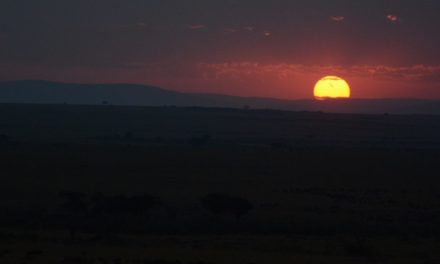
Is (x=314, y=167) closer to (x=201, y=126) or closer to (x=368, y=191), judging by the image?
(x=368, y=191)

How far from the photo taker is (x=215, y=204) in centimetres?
3809

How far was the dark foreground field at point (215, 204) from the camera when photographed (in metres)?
28.5

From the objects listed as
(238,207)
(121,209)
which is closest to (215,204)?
(238,207)

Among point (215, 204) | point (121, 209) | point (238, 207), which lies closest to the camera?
point (121, 209)

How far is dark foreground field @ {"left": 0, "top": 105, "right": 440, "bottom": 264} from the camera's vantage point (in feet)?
93.5

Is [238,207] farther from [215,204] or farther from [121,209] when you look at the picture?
[121,209]

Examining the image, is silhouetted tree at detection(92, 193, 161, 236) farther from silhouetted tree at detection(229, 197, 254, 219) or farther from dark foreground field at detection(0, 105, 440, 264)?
silhouetted tree at detection(229, 197, 254, 219)

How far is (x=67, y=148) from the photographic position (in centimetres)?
8250

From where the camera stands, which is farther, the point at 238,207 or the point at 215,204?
the point at 215,204

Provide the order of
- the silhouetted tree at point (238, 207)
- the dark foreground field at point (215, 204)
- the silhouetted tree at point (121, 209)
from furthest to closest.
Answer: the silhouetted tree at point (238, 207)
the silhouetted tree at point (121, 209)
the dark foreground field at point (215, 204)

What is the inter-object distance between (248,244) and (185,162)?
4028 cm

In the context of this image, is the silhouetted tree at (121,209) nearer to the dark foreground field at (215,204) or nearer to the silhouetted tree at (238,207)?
the dark foreground field at (215,204)

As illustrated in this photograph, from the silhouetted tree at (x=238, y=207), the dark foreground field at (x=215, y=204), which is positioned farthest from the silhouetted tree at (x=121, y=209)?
the silhouetted tree at (x=238, y=207)

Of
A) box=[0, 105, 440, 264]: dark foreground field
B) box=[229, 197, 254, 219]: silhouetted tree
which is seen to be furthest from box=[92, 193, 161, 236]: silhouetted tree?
box=[229, 197, 254, 219]: silhouetted tree
